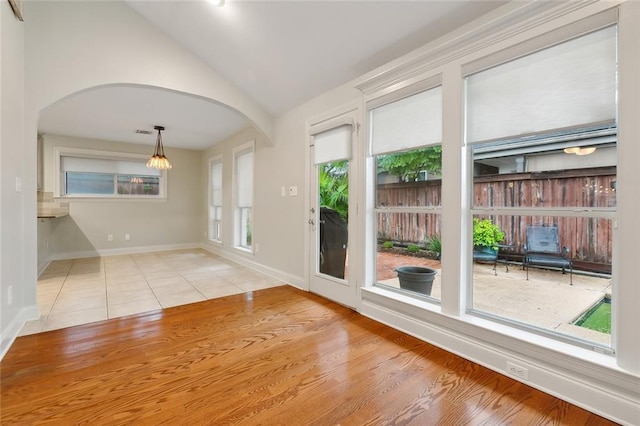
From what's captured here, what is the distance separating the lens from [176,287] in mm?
3705

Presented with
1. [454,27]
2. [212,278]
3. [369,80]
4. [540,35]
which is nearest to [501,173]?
[540,35]

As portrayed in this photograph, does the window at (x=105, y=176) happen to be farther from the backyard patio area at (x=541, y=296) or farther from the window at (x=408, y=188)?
the backyard patio area at (x=541, y=296)

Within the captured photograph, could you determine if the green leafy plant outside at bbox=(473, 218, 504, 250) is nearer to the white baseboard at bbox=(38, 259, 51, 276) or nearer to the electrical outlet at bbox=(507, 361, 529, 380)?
the electrical outlet at bbox=(507, 361, 529, 380)

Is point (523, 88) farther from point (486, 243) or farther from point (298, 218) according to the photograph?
point (298, 218)

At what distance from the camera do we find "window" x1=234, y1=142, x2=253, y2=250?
5.07 m

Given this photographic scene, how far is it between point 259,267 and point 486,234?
11.1 ft

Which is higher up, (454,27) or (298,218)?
(454,27)

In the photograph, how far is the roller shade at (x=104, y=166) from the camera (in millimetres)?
5711

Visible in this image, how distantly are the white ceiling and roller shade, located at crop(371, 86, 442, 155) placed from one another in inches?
16.5

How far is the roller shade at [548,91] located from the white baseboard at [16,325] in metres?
3.71

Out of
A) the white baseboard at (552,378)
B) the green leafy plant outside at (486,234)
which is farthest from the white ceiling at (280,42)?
the white baseboard at (552,378)

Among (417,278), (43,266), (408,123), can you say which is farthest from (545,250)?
(43,266)

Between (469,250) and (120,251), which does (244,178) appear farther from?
(469,250)

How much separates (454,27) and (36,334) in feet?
13.5
